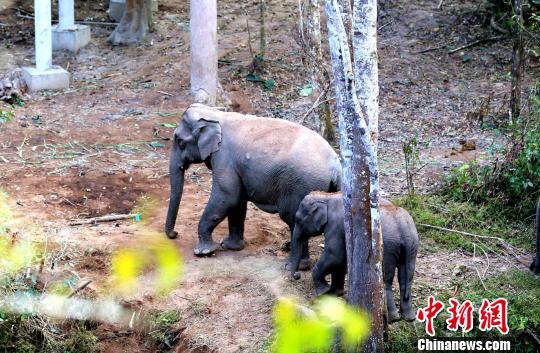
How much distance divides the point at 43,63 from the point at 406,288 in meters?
8.96

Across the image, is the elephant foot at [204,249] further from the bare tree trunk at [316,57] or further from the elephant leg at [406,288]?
the bare tree trunk at [316,57]

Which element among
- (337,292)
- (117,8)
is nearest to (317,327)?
(337,292)

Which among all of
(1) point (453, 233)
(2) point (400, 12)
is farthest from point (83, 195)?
(2) point (400, 12)

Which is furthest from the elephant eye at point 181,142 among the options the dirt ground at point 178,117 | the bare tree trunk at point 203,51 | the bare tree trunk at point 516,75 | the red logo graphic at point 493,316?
the bare tree trunk at point 516,75

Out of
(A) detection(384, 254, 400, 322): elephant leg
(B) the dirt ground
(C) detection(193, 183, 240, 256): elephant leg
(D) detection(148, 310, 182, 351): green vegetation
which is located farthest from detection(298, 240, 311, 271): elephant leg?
(D) detection(148, 310, 182, 351): green vegetation

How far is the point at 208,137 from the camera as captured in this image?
8.73 meters

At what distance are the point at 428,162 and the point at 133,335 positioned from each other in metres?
4.88

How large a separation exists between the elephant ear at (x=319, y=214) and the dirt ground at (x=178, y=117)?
2.27 feet

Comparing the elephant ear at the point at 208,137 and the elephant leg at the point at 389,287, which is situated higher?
the elephant ear at the point at 208,137

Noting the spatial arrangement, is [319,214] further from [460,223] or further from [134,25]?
[134,25]

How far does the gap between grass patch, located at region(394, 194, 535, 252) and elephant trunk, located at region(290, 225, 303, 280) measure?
1.58 meters

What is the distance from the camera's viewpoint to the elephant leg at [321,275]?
7602mm

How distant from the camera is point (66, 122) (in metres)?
12.8

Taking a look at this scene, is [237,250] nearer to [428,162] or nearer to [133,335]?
[133,335]
